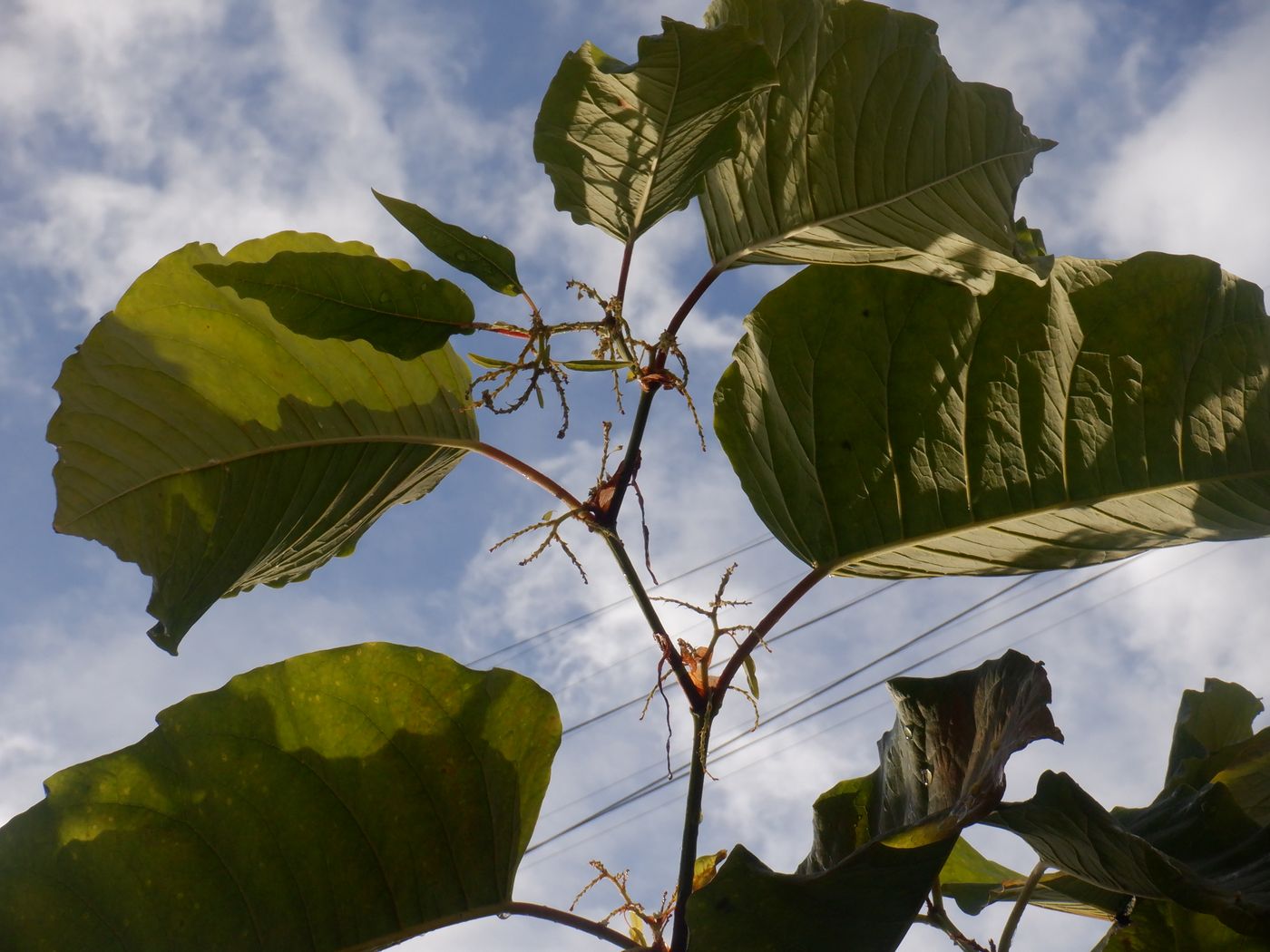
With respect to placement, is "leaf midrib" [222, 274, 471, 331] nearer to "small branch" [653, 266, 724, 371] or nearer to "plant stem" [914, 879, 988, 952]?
"small branch" [653, 266, 724, 371]

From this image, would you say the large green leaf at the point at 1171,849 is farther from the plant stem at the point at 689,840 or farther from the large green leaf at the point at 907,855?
the plant stem at the point at 689,840

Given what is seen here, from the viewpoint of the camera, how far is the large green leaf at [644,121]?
673 millimetres

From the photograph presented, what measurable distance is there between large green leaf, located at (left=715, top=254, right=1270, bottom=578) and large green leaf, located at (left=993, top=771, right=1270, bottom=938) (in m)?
0.23

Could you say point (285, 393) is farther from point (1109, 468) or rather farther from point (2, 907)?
point (1109, 468)

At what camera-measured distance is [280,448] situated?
898 mm

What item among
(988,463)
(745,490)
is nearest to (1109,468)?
(988,463)

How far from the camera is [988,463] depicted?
80 centimetres

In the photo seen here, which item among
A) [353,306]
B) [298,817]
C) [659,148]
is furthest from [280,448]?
[659,148]

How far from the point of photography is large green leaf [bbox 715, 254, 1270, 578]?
77cm

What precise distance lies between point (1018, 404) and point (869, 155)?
23cm

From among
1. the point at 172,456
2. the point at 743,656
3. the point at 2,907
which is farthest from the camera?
the point at 172,456

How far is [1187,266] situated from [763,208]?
12.9 inches

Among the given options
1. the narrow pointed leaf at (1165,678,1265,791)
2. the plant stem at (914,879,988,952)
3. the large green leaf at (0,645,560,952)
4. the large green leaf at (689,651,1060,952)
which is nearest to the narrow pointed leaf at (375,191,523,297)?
the large green leaf at (0,645,560,952)

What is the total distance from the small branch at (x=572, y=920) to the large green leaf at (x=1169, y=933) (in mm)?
391
